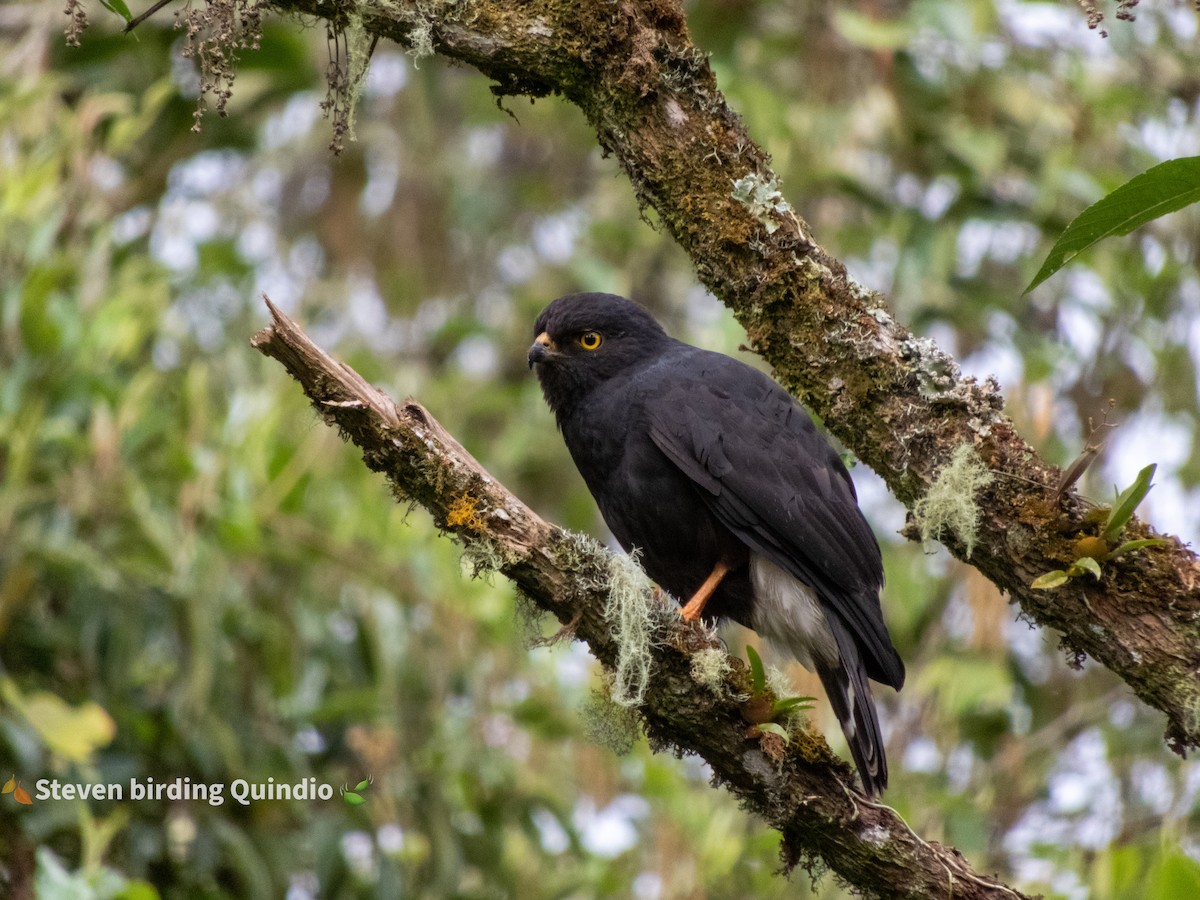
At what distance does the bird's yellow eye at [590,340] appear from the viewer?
15.9 feet

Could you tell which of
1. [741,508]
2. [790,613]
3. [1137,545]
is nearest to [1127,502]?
[1137,545]

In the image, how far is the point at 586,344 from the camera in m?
4.86

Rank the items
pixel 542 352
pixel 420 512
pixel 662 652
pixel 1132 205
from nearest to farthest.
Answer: pixel 1132 205 < pixel 662 652 < pixel 542 352 < pixel 420 512

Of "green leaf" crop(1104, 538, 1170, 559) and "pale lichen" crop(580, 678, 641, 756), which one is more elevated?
"green leaf" crop(1104, 538, 1170, 559)

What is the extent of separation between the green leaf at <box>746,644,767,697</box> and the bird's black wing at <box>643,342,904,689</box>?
1.01 meters

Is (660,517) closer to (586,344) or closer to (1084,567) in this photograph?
(586,344)

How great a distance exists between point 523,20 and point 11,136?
10.6ft

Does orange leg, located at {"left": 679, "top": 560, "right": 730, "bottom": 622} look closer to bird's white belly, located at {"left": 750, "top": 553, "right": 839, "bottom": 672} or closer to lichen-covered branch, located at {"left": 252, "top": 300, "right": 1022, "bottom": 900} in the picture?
bird's white belly, located at {"left": 750, "top": 553, "right": 839, "bottom": 672}

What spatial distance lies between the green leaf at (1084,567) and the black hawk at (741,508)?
3.75 feet

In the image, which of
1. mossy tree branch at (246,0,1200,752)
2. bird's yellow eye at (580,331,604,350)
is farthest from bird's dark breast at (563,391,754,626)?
mossy tree branch at (246,0,1200,752)

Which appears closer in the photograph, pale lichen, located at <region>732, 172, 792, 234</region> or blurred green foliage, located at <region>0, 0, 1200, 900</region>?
pale lichen, located at <region>732, 172, 792, 234</region>

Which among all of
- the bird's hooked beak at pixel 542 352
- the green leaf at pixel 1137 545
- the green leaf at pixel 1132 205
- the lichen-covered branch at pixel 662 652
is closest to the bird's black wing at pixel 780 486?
the bird's hooked beak at pixel 542 352

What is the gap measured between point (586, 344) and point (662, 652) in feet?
6.66

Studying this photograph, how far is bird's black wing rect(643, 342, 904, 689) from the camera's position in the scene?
3986mm
